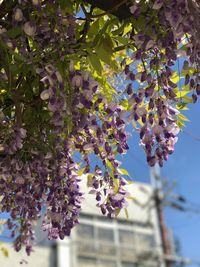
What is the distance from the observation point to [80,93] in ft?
4.95

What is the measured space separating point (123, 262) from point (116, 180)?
42.0ft

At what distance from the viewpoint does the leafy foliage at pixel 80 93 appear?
1.43 meters

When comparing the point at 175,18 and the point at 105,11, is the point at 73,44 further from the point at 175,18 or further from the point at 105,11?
the point at 175,18

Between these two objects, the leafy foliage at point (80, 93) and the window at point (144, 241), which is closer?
the leafy foliage at point (80, 93)

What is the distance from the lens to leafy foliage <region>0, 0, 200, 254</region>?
4.70 ft

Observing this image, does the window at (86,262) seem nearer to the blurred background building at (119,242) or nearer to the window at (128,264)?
the blurred background building at (119,242)

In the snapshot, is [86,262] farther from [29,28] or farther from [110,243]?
[29,28]

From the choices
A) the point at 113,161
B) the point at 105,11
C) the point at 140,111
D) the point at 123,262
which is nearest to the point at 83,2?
the point at 105,11

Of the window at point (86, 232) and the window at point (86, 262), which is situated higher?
the window at point (86, 232)

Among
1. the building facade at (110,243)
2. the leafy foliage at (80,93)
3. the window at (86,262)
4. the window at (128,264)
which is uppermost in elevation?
the building facade at (110,243)

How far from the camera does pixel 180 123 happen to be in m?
1.91

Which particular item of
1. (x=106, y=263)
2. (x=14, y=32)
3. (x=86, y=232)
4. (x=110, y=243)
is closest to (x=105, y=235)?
(x=110, y=243)

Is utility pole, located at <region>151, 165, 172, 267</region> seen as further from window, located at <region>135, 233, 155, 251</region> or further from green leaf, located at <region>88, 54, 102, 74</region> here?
green leaf, located at <region>88, 54, 102, 74</region>

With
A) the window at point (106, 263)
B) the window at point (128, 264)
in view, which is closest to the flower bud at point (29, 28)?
the window at point (106, 263)
